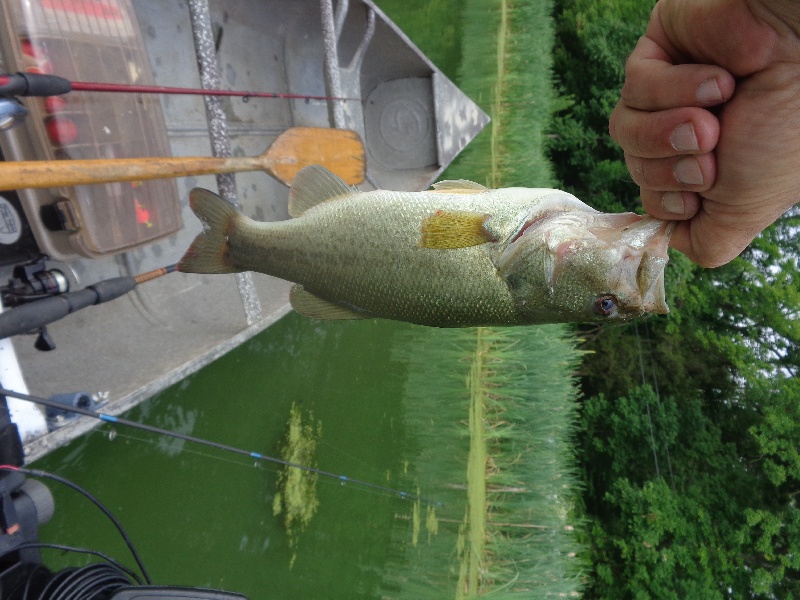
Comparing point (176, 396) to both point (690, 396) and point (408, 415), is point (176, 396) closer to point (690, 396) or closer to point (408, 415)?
point (408, 415)

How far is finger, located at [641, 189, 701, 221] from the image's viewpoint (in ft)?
3.16

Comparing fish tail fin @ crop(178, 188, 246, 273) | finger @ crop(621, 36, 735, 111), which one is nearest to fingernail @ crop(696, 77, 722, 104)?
finger @ crop(621, 36, 735, 111)

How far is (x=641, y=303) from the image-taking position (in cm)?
108

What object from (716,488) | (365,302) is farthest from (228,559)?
(716,488)

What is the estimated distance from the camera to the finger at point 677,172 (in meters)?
0.87

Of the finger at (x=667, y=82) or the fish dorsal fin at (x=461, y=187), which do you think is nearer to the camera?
the finger at (x=667, y=82)

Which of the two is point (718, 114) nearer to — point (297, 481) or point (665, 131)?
point (665, 131)

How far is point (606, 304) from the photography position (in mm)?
1109

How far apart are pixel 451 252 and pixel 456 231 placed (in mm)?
49

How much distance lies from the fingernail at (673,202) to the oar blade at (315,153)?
1.27 metres

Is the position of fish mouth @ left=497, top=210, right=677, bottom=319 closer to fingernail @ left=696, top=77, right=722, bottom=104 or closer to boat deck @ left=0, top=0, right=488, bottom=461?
fingernail @ left=696, top=77, right=722, bottom=104

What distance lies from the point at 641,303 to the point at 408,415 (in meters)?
2.94

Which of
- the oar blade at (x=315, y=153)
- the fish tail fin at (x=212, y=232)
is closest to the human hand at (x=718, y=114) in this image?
the fish tail fin at (x=212, y=232)

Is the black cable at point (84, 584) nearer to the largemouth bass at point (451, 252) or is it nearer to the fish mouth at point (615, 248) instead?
the largemouth bass at point (451, 252)
